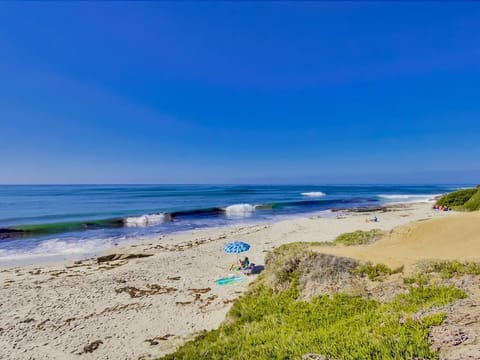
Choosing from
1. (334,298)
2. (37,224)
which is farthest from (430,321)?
(37,224)

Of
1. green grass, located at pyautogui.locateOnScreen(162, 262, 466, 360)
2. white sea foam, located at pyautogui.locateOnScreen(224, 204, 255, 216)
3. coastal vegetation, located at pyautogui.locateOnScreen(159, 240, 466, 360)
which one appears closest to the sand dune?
coastal vegetation, located at pyautogui.locateOnScreen(159, 240, 466, 360)

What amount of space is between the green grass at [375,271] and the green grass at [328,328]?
0.70 meters

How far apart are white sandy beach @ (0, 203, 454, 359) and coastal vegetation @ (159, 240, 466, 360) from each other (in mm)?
1933

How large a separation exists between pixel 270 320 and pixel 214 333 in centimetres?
143

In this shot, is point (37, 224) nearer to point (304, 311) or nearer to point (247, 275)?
point (247, 275)

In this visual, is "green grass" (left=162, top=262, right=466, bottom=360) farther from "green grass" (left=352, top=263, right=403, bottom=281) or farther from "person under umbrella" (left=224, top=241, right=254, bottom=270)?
"person under umbrella" (left=224, top=241, right=254, bottom=270)

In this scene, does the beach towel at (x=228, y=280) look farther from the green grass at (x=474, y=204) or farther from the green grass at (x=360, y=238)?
the green grass at (x=474, y=204)

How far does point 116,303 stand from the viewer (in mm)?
8984

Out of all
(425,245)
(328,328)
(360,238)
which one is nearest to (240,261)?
(360,238)

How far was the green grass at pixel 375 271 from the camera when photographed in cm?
546

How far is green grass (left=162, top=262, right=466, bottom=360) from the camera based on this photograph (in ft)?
10.1

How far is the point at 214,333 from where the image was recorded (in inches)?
223

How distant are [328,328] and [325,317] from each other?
55cm

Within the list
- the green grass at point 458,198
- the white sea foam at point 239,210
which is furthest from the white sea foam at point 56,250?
the green grass at point 458,198
